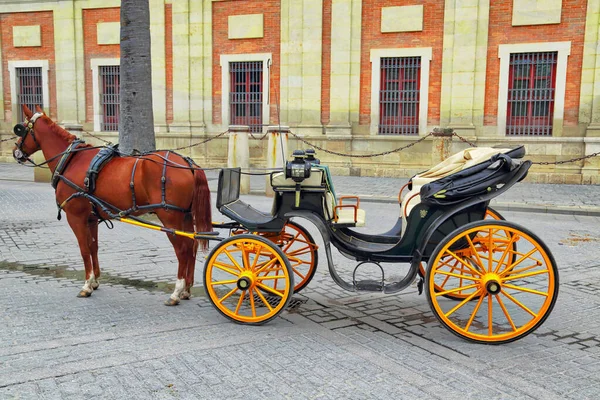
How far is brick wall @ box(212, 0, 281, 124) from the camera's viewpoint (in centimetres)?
1898

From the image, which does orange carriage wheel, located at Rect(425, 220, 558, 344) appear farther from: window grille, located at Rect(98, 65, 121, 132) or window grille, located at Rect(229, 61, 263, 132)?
window grille, located at Rect(98, 65, 121, 132)

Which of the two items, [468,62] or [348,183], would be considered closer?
[348,183]

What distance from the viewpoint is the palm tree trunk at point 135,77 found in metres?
9.93

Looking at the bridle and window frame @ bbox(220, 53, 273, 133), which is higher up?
window frame @ bbox(220, 53, 273, 133)

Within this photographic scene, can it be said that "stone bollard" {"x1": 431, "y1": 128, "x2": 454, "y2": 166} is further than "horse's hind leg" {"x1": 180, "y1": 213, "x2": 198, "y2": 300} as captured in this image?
Yes

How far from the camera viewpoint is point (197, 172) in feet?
18.4

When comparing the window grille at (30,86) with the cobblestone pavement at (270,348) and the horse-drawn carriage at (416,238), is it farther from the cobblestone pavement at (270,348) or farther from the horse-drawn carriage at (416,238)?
the horse-drawn carriage at (416,238)

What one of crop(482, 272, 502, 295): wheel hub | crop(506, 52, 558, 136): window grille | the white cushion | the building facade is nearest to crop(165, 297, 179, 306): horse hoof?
the white cushion

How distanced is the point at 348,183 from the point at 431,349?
11511mm

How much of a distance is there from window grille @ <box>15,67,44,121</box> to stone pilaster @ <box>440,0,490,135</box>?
49.1ft

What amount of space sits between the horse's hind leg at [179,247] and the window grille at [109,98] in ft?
54.8

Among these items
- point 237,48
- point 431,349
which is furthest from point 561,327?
point 237,48

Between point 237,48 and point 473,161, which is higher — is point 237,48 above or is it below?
above

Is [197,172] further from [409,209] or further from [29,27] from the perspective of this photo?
[29,27]
